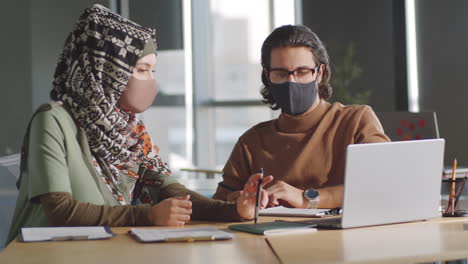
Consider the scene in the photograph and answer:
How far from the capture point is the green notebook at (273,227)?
6.39 feet

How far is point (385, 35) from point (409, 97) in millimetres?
612

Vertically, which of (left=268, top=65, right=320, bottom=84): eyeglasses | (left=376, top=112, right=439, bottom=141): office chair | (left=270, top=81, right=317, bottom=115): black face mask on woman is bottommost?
(left=376, top=112, right=439, bottom=141): office chair

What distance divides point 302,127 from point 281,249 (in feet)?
3.14

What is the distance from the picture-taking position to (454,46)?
214 inches

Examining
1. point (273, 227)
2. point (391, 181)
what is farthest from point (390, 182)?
point (273, 227)

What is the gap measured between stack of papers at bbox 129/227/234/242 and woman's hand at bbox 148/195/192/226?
90 millimetres

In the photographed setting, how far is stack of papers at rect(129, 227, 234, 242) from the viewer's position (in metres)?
1.87

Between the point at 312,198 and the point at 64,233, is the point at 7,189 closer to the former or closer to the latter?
the point at 64,233

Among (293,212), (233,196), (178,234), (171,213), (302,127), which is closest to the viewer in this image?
(178,234)

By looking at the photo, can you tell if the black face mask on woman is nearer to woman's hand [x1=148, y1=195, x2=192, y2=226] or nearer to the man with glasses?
the man with glasses

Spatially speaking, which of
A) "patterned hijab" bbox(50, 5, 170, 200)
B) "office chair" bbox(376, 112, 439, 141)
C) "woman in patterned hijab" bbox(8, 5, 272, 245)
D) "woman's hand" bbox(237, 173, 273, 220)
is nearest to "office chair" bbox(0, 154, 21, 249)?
"woman in patterned hijab" bbox(8, 5, 272, 245)

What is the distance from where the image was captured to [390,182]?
1.96 meters

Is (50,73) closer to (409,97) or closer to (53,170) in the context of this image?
(409,97)

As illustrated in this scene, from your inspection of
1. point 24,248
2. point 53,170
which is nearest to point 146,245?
point 24,248
